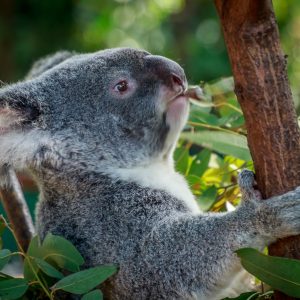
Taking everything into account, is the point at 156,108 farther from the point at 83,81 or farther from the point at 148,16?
the point at 148,16

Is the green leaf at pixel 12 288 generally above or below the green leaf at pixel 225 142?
below

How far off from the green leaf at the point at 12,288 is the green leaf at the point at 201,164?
3.81 feet

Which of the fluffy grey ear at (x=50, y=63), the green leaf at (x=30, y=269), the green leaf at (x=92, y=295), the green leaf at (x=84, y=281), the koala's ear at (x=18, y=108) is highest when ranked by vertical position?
the fluffy grey ear at (x=50, y=63)

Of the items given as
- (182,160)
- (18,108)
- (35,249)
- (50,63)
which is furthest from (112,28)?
(35,249)

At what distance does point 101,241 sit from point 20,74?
903cm

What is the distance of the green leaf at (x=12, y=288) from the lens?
240cm

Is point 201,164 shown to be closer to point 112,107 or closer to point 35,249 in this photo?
point 112,107

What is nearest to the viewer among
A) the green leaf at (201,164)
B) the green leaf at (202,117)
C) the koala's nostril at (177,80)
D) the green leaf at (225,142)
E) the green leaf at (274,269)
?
the green leaf at (274,269)

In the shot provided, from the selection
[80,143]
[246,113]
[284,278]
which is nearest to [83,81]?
[80,143]

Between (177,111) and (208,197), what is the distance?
402mm

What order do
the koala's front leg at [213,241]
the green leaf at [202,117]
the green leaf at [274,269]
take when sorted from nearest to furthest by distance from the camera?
the green leaf at [274,269] < the koala's front leg at [213,241] < the green leaf at [202,117]

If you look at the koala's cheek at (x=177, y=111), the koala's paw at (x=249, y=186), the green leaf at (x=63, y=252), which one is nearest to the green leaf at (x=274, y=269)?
the koala's paw at (x=249, y=186)

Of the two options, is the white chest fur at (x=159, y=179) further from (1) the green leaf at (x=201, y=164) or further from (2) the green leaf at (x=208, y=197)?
(1) the green leaf at (x=201, y=164)

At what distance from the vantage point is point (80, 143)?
9.53ft
